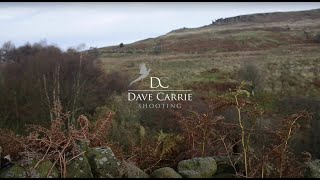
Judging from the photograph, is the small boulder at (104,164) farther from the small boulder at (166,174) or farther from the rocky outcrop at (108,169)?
the small boulder at (166,174)

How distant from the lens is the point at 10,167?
4.62m

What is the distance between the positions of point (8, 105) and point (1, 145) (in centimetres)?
1776

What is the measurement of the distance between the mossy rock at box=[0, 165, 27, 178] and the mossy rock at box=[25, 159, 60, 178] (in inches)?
2.0

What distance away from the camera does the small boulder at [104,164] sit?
4996 mm

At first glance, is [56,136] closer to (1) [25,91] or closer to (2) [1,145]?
(2) [1,145]

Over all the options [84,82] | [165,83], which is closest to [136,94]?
[165,83]

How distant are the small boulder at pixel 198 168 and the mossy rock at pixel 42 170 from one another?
4.36ft

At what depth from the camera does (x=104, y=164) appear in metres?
5.02

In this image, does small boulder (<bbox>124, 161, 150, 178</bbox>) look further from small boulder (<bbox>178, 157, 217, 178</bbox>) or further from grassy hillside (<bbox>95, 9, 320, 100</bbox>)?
grassy hillside (<bbox>95, 9, 320, 100</bbox>)

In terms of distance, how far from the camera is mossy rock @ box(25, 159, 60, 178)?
4.56 meters

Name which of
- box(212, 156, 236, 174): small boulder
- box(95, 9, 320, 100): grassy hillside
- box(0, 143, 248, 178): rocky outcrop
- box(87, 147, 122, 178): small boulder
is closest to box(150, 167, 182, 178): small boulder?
box(0, 143, 248, 178): rocky outcrop

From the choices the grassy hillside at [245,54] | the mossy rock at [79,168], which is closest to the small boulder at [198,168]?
the mossy rock at [79,168]

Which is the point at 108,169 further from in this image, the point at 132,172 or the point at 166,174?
the point at 166,174

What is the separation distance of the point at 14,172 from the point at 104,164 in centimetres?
92
